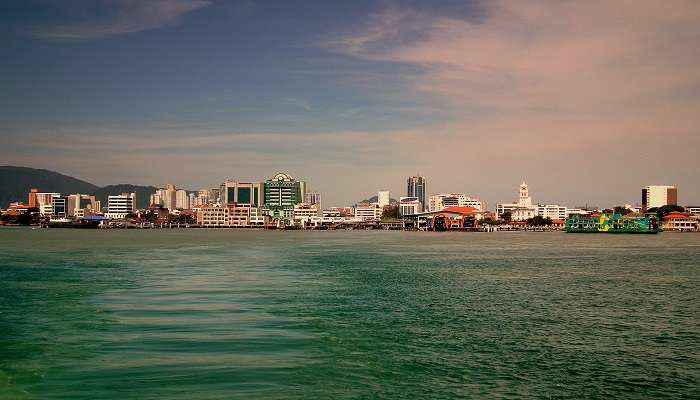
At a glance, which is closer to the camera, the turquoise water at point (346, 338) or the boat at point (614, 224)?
the turquoise water at point (346, 338)

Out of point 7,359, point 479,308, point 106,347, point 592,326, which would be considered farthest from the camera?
point 479,308

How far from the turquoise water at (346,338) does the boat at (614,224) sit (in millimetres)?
143193

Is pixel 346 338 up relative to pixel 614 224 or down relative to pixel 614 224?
down

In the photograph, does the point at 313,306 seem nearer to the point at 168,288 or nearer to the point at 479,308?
the point at 479,308

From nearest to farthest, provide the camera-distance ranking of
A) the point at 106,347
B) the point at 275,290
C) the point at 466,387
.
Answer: the point at 466,387
the point at 106,347
the point at 275,290

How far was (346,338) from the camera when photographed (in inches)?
847

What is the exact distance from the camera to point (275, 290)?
3519 centimetres

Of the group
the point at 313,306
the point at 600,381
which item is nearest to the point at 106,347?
the point at 313,306

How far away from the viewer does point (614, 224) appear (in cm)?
17912

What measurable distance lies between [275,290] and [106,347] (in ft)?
51.9

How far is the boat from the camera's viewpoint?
172875mm

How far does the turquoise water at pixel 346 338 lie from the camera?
613 inches

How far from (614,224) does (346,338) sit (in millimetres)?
173834

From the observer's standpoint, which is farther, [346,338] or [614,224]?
[614,224]
